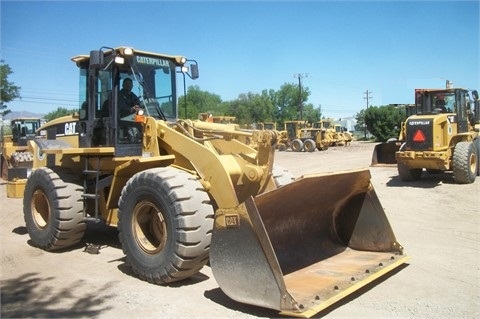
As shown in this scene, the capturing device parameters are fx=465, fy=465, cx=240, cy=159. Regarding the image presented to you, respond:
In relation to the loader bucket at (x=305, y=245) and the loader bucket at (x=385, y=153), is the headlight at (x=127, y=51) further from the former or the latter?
the loader bucket at (x=385, y=153)

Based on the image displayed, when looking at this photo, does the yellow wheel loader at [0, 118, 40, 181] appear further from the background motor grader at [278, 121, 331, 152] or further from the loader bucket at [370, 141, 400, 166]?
the background motor grader at [278, 121, 331, 152]

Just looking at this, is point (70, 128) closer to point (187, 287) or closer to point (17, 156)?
point (187, 287)

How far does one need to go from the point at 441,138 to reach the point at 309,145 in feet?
65.9

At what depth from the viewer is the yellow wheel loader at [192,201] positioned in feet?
14.3

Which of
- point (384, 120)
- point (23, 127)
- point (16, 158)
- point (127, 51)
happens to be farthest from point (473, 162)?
point (384, 120)

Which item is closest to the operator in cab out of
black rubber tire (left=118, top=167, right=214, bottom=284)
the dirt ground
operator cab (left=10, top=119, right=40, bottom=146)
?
black rubber tire (left=118, top=167, right=214, bottom=284)

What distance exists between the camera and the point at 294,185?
15.6 ft

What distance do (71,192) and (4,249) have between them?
1.54 m

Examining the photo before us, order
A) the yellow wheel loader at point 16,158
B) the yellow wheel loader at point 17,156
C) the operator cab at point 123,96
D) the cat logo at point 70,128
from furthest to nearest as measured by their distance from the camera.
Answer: the yellow wheel loader at point 16,158, the yellow wheel loader at point 17,156, the cat logo at point 70,128, the operator cab at point 123,96

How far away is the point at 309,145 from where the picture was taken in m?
32.7

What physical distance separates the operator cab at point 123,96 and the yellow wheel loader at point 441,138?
7874mm

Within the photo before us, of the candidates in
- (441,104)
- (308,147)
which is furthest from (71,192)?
(308,147)

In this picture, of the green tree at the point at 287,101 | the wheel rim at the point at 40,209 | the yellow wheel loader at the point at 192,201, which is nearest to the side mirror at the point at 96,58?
the yellow wheel loader at the point at 192,201

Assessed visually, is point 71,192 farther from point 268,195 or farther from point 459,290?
point 459,290
